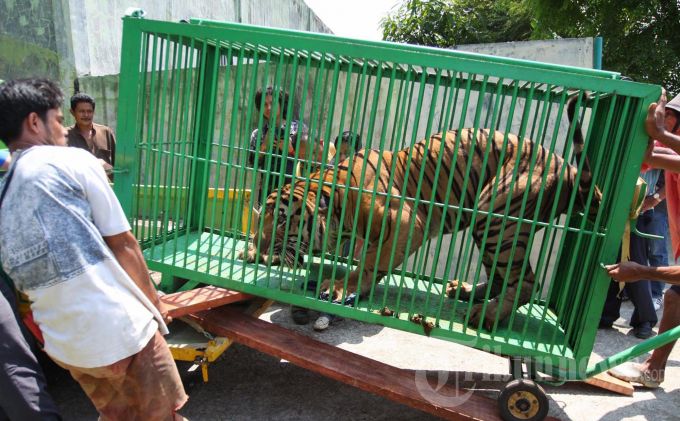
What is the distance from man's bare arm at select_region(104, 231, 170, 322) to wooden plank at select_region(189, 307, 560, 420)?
0.87 m

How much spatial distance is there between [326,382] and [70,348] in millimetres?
1907

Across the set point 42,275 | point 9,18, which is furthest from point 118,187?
point 9,18

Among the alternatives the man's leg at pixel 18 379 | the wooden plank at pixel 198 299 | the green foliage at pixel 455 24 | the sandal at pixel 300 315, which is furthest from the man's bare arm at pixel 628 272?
the green foliage at pixel 455 24

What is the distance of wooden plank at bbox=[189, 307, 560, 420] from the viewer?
249 centimetres

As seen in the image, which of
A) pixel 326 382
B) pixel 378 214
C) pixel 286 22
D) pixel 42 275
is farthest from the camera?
pixel 286 22

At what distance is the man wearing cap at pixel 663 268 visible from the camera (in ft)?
7.33

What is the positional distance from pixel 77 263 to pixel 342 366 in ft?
4.76

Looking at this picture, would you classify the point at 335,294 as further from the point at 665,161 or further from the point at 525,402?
the point at 665,161

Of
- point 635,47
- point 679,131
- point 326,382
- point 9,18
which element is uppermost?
point 635,47

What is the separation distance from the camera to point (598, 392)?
Result: 3264 mm

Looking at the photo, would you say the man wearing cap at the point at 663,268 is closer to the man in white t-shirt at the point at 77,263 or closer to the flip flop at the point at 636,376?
the flip flop at the point at 636,376

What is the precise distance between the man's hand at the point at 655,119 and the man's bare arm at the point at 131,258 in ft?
7.39

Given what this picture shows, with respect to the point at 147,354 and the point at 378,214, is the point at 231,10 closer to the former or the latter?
the point at 378,214

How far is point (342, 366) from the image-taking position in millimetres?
2611
